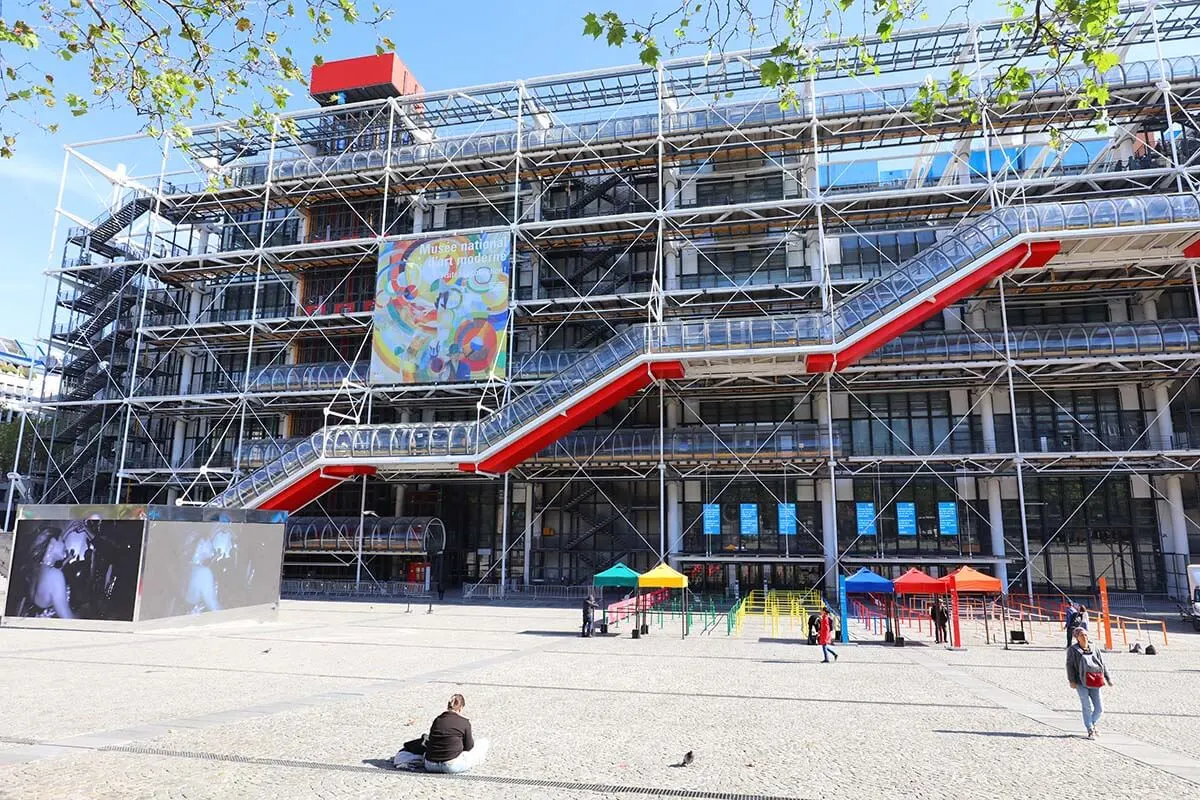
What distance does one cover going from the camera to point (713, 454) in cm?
2848

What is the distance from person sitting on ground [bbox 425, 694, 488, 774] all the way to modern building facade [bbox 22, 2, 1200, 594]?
18698 millimetres

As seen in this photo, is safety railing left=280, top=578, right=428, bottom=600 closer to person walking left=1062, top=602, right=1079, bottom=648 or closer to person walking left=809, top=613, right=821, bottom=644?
person walking left=809, top=613, right=821, bottom=644

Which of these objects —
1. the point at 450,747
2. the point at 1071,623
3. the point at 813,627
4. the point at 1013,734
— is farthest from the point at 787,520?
the point at 450,747

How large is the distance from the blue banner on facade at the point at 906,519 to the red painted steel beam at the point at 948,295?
7.28 m

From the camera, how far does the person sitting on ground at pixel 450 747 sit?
22.5 feet

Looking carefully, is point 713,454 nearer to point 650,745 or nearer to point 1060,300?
point 1060,300

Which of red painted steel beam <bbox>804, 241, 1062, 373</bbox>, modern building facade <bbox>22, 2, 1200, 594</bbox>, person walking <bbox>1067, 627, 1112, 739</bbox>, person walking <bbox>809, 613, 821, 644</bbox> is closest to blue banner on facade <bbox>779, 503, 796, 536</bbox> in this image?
modern building facade <bbox>22, 2, 1200, 594</bbox>

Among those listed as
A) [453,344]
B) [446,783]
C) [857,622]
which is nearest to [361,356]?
[453,344]

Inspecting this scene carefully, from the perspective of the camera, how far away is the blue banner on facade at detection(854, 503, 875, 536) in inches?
1126

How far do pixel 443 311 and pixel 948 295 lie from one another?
18.5 metres

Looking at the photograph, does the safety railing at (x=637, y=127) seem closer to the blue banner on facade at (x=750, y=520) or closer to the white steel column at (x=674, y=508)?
the white steel column at (x=674, y=508)

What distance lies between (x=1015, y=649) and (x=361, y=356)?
2736 cm

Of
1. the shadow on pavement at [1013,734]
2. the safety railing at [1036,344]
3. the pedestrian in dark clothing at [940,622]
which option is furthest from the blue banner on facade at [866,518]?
the shadow on pavement at [1013,734]

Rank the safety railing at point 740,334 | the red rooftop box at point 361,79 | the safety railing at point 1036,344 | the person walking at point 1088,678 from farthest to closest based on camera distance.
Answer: the red rooftop box at point 361,79 → the safety railing at point 1036,344 → the safety railing at point 740,334 → the person walking at point 1088,678
